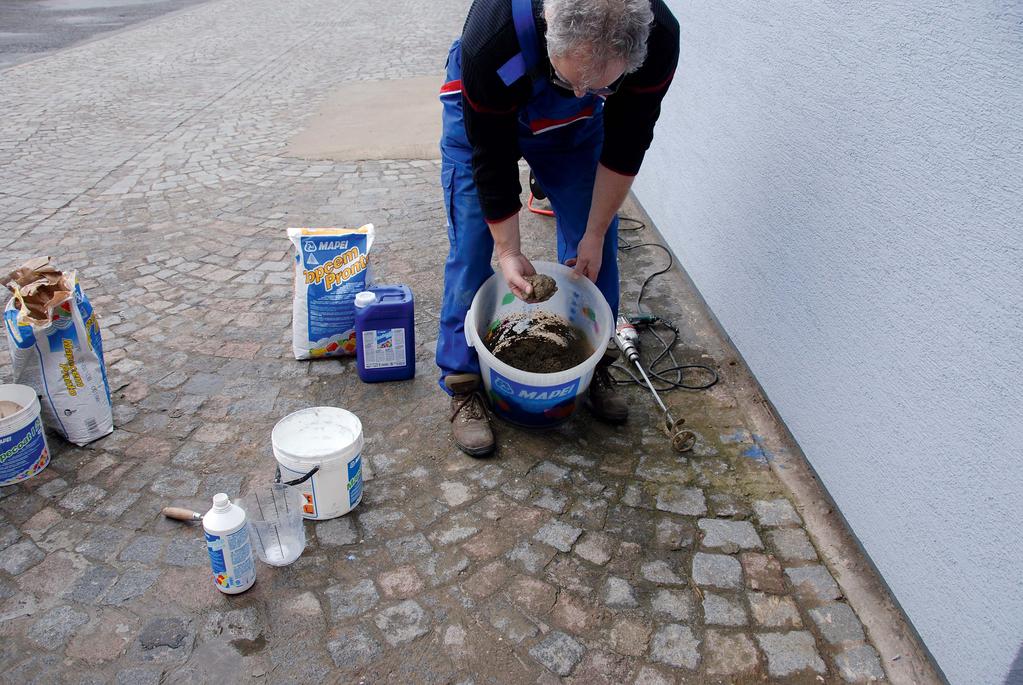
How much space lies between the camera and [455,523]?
2641mm

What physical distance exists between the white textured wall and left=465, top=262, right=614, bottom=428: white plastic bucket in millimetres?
788

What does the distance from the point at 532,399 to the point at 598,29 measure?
141 centimetres

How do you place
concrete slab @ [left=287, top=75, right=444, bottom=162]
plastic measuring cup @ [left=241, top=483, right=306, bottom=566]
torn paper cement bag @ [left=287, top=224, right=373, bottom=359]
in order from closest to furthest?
plastic measuring cup @ [left=241, top=483, right=306, bottom=566], torn paper cement bag @ [left=287, top=224, right=373, bottom=359], concrete slab @ [left=287, top=75, right=444, bottom=162]

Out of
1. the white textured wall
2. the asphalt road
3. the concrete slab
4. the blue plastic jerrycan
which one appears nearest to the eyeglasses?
the white textured wall

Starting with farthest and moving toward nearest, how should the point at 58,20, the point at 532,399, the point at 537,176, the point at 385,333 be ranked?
the point at 58,20
the point at 385,333
the point at 537,176
the point at 532,399

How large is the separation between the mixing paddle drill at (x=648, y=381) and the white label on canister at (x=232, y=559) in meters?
1.64

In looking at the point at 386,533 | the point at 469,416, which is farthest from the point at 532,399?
the point at 386,533

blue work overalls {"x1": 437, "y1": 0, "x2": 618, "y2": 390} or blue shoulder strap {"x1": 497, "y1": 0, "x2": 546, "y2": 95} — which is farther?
blue work overalls {"x1": 437, "y1": 0, "x2": 618, "y2": 390}

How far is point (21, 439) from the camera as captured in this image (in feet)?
8.69

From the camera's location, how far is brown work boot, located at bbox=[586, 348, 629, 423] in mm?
3105

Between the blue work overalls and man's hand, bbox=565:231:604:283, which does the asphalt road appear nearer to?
the blue work overalls

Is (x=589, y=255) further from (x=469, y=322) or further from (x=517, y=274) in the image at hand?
(x=469, y=322)

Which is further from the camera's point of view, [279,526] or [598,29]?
[279,526]

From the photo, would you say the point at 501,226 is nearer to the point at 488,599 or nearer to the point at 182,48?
the point at 488,599
